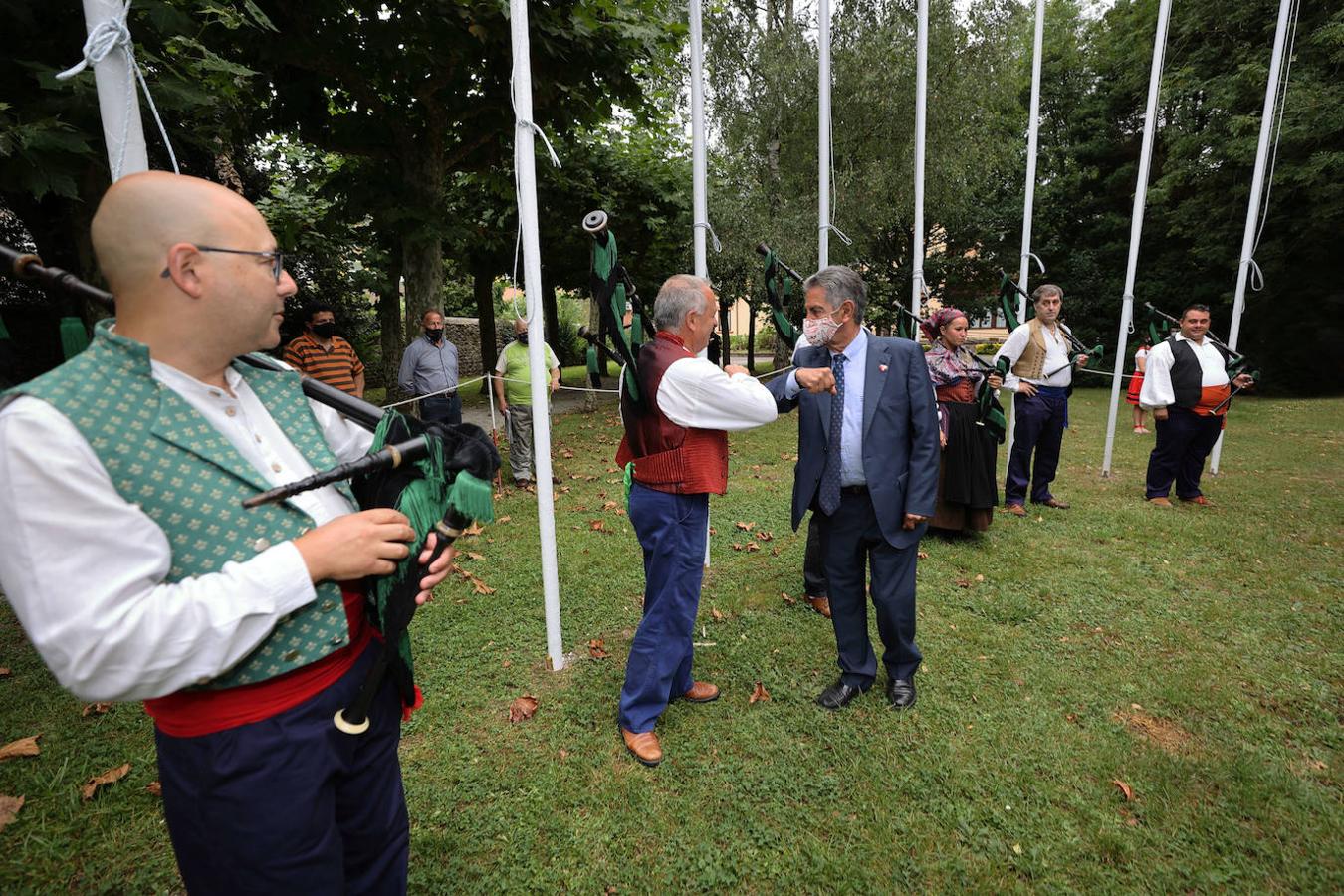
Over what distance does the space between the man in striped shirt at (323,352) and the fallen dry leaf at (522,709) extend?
13.7ft

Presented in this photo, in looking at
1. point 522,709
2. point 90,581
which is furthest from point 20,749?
point 90,581

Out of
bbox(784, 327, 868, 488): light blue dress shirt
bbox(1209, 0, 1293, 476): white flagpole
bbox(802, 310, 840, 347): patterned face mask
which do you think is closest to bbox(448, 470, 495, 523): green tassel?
bbox(802, 310, 840, 347): patterned face mask

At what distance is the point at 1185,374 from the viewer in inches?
250

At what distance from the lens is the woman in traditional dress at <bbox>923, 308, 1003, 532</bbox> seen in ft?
18.0

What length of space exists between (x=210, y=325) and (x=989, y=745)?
11.5 feet

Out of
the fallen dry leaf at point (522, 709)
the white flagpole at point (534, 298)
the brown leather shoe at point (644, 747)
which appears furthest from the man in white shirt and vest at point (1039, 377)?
the fallen dry leaf at point (522, 709)

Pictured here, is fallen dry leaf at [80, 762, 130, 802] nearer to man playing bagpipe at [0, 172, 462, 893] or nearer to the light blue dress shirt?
man playing bagpipe at [0, 172, 462, 893]

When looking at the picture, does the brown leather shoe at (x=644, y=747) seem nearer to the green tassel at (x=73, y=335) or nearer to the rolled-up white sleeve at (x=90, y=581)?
→ the rolled-up white sleeve at (x=90, y=581)

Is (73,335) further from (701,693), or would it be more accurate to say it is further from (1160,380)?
(1160,380)

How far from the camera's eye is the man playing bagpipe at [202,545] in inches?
38.8

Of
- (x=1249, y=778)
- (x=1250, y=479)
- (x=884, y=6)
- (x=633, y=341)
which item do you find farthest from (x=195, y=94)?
(x=884, y=6)

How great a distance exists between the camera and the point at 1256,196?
7.41m

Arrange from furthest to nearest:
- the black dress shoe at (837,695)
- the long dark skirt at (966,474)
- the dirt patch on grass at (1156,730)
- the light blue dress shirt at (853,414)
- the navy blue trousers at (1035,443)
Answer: the navy blue trousers at (1035,443) < the long dark skirt at (966,474) < the black dress shoe at (837,695) < the light blue dress shirt at (853,414) < the dirt patch on grass at (1156,730)

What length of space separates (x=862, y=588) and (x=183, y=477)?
3.02m
